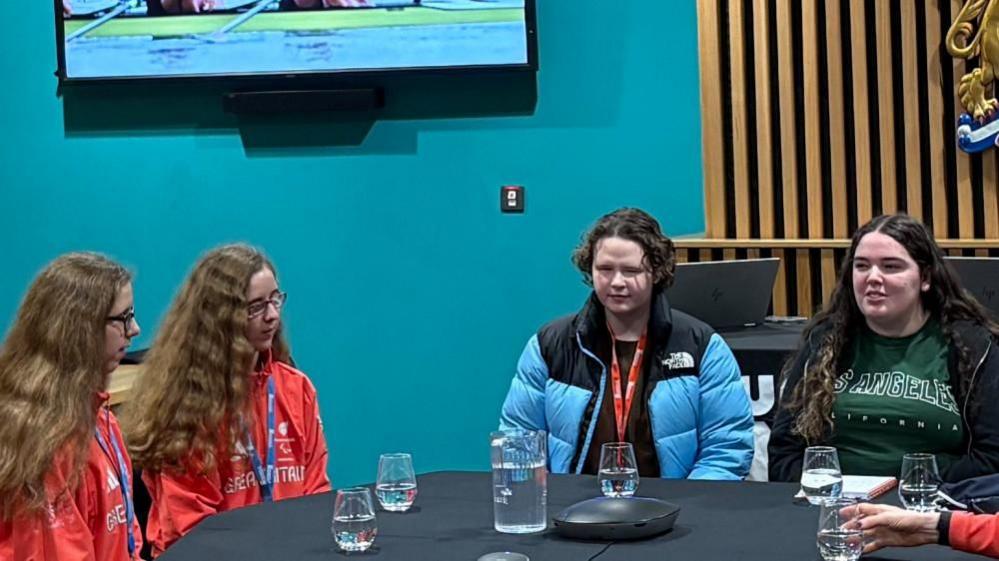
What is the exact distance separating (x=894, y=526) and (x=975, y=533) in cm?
14

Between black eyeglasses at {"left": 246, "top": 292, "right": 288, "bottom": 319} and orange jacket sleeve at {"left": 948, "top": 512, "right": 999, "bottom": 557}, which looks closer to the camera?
orange jacket sleeve at {"left": 948, "top": 512, "right": 999, "bottom": 557}

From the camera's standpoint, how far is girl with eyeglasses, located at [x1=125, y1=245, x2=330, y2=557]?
342cm

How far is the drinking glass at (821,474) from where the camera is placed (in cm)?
277

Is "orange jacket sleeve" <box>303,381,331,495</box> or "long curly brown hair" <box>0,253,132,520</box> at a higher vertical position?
"long curly brown hair" <box>0,253,132,520</box>

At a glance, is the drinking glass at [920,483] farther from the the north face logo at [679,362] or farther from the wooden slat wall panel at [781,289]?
the wooden slat wall panel at [781,289]

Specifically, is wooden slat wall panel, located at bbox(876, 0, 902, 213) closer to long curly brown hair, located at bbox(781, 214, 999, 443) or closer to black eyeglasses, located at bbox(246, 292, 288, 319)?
long curly brown hair, located at bbox(781, 214, 999, 443)

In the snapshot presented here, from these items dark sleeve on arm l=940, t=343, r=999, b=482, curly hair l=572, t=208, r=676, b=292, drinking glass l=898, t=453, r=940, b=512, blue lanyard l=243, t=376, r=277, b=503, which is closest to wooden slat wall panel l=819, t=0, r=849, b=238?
curly hair l=572, t=208, r=676, b=292

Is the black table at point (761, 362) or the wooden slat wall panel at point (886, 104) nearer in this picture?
the black table at point (761, 362)

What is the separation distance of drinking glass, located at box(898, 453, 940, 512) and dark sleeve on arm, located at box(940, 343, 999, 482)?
74 cm

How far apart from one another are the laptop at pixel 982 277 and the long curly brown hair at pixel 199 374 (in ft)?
7.38

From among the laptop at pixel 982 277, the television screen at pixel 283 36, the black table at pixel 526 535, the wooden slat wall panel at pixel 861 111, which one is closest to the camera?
→ the black table at pixel 526 535

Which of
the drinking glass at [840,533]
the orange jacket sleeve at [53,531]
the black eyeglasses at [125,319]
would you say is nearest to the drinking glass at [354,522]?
the orange jacket sleeve at [53,531]

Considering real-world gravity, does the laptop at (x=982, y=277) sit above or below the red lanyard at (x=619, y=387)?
above

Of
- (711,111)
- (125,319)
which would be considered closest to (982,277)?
(711,111)
